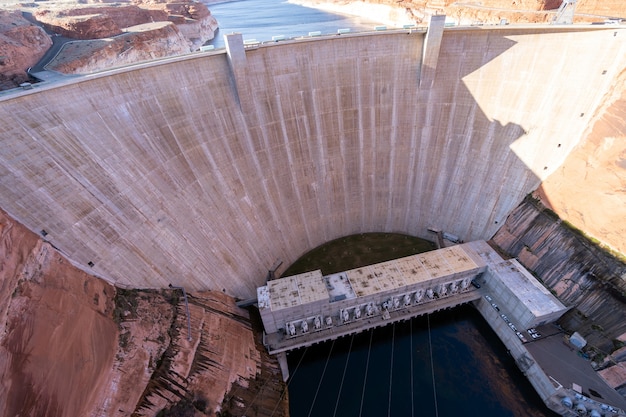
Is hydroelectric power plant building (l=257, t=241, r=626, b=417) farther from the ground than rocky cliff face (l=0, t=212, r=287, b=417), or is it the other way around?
rocky cliff face (l=0, t=212, r=287, b=417)

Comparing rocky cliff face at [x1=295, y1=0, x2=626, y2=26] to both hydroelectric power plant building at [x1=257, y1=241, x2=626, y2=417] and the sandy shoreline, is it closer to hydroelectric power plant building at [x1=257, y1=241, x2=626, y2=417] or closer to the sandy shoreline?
the sandy shoreline

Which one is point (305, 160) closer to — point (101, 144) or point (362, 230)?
point (362, 230)

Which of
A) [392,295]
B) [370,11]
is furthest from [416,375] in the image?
[370,11]

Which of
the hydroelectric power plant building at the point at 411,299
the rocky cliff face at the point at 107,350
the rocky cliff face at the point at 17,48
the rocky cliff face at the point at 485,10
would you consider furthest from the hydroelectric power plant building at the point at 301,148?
the rocky cliff face at the point at 485,10

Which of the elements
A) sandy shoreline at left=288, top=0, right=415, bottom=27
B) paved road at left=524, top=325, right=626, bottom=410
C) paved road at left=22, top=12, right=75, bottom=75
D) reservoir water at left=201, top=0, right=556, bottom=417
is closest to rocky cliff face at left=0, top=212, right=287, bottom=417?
reservoir water at left=201, top=0, right=556, bottom=417

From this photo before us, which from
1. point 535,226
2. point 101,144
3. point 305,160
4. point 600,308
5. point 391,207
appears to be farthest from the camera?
point 391,207

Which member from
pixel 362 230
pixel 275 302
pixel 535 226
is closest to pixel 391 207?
pixel 362 230

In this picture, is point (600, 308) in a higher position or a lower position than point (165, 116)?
lower
